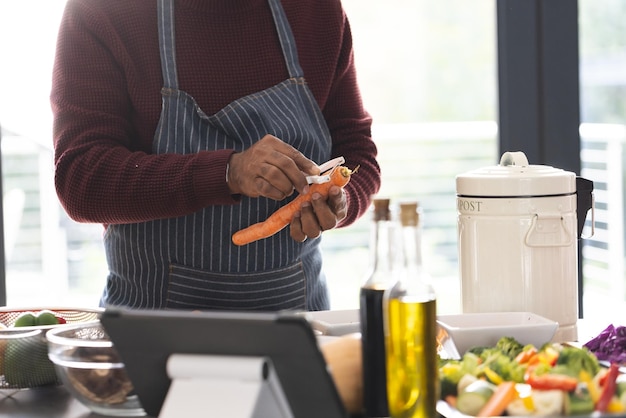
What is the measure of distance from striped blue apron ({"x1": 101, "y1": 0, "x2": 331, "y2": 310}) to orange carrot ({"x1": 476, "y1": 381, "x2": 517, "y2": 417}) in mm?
867

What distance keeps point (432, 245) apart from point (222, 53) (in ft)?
10.7

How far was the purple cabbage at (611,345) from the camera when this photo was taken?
4.71 ft

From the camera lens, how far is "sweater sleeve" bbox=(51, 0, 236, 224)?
5.82 feet

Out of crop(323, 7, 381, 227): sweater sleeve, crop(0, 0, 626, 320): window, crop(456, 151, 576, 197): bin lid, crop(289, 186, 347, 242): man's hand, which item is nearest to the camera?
crop(456, 151, 576, 197): bin lid

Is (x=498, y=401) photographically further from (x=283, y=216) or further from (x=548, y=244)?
(x=283, y=216)

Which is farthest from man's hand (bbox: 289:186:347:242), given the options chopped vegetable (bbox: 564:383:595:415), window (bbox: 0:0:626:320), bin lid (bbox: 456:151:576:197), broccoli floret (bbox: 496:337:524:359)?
window (bbox: 0:0:626:320)

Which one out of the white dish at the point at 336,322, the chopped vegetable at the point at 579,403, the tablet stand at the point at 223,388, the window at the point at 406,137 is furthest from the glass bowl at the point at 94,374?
the window at the point at 406,137

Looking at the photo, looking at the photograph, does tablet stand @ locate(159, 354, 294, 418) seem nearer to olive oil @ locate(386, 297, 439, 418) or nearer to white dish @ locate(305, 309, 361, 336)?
olive oil @ locate(386, 297, 439, 418)

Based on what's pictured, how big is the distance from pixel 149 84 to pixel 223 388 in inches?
39.4

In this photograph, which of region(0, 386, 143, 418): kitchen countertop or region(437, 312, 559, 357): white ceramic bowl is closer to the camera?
region(0, 386, 143, 418): kitchen countertop

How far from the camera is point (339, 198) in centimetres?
176

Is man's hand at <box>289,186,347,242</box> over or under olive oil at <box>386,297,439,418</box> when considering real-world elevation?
over

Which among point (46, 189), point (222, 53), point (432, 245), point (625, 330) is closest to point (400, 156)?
point (432, 245)

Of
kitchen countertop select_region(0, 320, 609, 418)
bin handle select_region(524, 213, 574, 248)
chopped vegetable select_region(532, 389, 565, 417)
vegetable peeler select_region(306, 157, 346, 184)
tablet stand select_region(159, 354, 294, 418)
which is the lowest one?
kitchen countertop select_region(0, 320, 609, 418)
